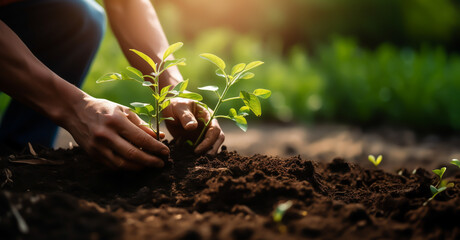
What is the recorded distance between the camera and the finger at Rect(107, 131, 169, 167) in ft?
4.73

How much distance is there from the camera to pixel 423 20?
7383 mm

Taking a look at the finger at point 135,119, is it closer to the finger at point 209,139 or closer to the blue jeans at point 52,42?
the finger at point 209,139

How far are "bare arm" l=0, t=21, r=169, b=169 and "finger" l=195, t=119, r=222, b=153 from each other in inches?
9.0

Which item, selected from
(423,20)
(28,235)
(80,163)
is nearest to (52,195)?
(28,235)

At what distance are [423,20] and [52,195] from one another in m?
7.62

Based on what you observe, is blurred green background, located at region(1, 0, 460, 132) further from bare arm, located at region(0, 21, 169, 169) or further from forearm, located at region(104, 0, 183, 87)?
bare arm, located at region(0, 21, 169, 169)

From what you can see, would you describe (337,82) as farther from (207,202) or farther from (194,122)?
(207,202)

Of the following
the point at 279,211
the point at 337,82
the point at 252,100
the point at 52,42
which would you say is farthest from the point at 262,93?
the point at 337,82

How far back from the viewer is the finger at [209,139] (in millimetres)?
1742

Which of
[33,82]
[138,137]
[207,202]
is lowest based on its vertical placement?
[207,202]

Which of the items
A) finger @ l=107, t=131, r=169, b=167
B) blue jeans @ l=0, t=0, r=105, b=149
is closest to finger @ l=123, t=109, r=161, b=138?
finger @ l=107, t=131, r=169, b=167

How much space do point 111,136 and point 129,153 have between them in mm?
88

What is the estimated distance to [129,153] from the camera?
146cm

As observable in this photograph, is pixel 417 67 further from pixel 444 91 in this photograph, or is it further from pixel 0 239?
pixel 0 239
